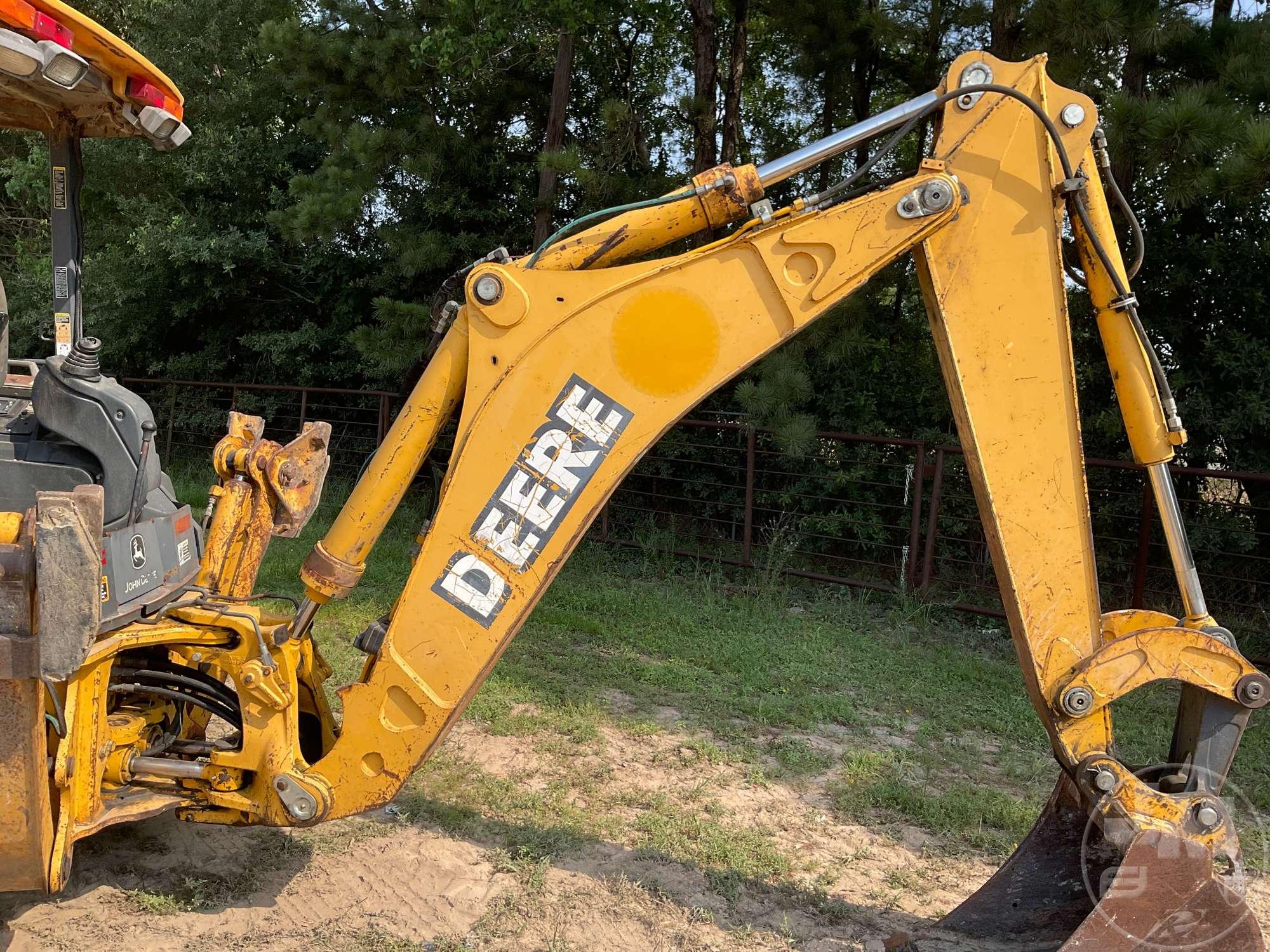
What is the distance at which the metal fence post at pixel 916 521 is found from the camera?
25.6 ft

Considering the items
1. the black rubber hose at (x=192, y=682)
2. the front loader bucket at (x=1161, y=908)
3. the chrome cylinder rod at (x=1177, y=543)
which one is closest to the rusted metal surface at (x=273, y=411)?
the black rubber hose at (x=192, y=682)

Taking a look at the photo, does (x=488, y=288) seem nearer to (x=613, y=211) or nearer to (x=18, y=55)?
(x=613, y=211)

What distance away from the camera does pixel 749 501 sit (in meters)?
8.63

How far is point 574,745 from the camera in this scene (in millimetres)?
4883

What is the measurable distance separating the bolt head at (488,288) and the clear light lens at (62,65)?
56.4 inches

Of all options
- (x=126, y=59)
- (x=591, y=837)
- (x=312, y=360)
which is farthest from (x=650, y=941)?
(x=312, y=360)

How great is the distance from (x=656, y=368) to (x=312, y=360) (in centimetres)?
1120

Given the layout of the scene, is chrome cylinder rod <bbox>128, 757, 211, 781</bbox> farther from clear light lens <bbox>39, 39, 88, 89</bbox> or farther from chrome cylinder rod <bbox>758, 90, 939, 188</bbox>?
chrome cylinder rod <bbox>758, 90, 939, 188</bbox>

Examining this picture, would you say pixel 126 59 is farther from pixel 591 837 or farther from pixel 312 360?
pixel 312 360

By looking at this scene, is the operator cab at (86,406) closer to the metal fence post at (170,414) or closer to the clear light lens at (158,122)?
the clear light lens at (158,122)

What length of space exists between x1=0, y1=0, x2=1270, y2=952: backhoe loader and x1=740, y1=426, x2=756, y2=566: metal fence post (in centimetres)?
547

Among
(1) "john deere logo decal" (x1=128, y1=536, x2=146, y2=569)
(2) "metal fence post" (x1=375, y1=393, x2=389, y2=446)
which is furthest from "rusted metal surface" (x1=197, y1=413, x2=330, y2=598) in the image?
(2) "metal fence post" (x1=375, y1=393, x2=389, y2=446)

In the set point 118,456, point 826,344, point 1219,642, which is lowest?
point 1219,642

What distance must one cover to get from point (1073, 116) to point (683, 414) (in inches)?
55.4
